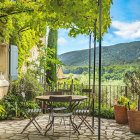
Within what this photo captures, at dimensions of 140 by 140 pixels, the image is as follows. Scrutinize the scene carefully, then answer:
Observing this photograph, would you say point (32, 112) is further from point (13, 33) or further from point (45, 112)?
point (13, 33)

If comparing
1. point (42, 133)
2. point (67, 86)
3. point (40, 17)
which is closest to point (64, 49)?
point (67, 86)

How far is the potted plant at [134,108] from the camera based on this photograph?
6566mm

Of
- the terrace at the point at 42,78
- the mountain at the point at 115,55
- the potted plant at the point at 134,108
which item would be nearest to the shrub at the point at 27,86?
the terrace at the point at 42,78

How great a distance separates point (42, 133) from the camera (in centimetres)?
646

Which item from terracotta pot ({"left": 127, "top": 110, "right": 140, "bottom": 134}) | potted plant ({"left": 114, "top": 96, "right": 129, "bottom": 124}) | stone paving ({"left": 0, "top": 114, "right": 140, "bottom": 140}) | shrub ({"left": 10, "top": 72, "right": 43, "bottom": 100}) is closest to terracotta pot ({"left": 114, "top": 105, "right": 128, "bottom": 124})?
potted plant ({"left": 114, "top": 96, "right": 129, "bottom": 124})

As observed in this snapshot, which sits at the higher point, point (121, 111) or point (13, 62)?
point (13, 62)

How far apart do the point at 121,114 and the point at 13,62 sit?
11.9 ft

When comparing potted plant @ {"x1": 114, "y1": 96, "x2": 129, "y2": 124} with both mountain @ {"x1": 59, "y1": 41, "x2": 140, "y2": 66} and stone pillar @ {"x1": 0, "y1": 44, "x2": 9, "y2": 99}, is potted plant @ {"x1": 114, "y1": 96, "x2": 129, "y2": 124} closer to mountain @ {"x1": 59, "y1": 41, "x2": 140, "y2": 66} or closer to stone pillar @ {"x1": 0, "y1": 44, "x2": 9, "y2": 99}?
stone pillar @ {"x1": 0, "y1": 44, "x2": 9, "y2": 99}

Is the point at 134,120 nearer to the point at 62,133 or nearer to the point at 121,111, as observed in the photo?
the point at 121,111

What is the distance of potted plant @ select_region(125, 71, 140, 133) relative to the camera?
21.5 ft

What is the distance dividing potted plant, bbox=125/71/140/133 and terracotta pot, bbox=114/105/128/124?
465 millimetres

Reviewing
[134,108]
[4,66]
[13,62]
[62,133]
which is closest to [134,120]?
[134,108]

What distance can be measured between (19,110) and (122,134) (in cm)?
327

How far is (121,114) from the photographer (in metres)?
7.69
